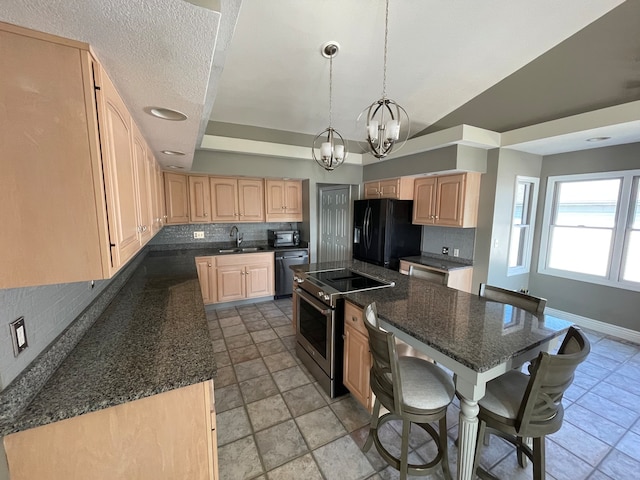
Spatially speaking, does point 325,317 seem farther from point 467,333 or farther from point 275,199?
point 275,199

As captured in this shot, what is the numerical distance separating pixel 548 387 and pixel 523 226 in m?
3.44

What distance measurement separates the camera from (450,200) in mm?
3639

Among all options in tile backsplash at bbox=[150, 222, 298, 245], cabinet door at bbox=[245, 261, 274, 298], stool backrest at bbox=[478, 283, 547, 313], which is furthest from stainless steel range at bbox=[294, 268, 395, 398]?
tile backsplash at bbox=[150, 222, 298, 245]

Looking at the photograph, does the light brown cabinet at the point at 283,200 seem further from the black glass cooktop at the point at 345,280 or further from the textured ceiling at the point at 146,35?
the textured ceiling at the point at 146,35

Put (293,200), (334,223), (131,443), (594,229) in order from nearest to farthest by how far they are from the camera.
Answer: (131,443) → (594,229) → (293,200) → (334,223)

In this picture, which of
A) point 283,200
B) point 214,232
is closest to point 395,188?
point 283,200

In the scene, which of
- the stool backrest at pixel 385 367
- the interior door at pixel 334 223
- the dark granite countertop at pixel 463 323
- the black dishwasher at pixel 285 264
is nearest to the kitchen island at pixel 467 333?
the dark granite countertop at pixel 463 323

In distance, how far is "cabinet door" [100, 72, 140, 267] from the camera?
3.17 feet

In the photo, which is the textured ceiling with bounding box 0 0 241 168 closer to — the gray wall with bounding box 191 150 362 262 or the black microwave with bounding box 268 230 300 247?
the gray wall with bounding box 191 150 362 262

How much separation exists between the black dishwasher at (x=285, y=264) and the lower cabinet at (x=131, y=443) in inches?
125

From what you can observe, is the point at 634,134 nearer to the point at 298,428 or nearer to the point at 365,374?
the point at 365,374

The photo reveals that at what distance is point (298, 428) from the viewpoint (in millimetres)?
1954

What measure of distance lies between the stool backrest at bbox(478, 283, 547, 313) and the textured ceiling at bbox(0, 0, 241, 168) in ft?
7.37

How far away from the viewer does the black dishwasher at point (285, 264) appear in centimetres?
442
